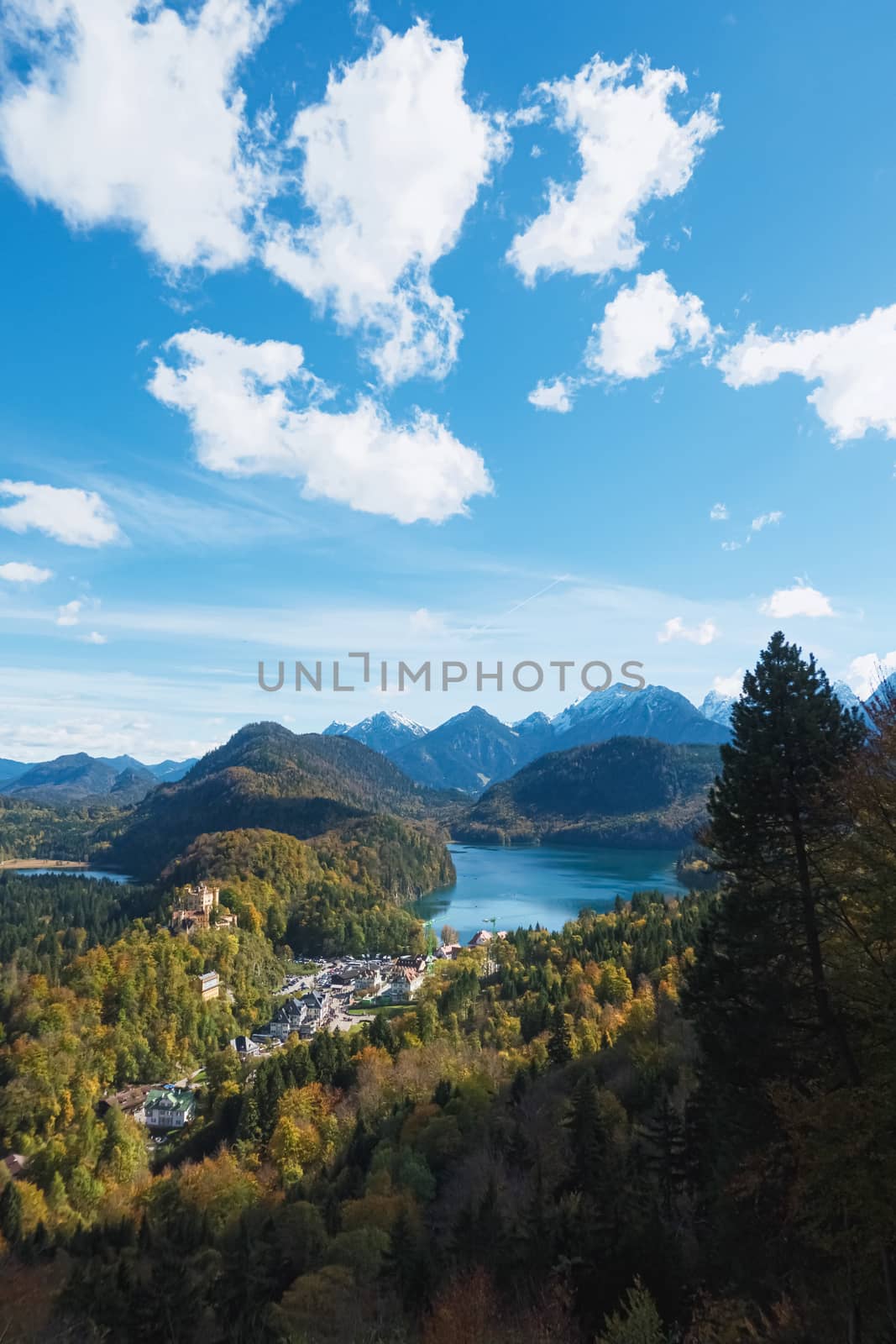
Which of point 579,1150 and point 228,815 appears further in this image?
point 228,815

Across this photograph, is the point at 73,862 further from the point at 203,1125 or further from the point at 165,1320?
the point at 165,1320

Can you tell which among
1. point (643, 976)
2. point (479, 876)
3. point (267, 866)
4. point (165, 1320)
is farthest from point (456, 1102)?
point (479, 876)

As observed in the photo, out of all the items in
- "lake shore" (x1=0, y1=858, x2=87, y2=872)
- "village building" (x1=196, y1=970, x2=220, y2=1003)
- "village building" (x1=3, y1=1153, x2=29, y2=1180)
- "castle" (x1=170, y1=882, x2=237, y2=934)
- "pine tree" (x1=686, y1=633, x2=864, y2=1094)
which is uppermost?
"pine tree" (x1=686, y1=633, x2=864, y2=1094)

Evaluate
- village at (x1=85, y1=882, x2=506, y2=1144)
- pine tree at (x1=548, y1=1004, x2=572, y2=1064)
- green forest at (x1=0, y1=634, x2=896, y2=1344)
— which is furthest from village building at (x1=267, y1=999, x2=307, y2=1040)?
pine tree at (x1=548, y1=1004, x2=572, y2=1064)

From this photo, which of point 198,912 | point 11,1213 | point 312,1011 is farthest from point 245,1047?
point 198,912

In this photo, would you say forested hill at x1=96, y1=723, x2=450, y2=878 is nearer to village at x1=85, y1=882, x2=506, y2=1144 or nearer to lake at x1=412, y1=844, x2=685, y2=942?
lake at x1=412, y1=844, x2=685, y2=942

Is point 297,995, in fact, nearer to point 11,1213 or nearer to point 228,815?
point 11,1213
